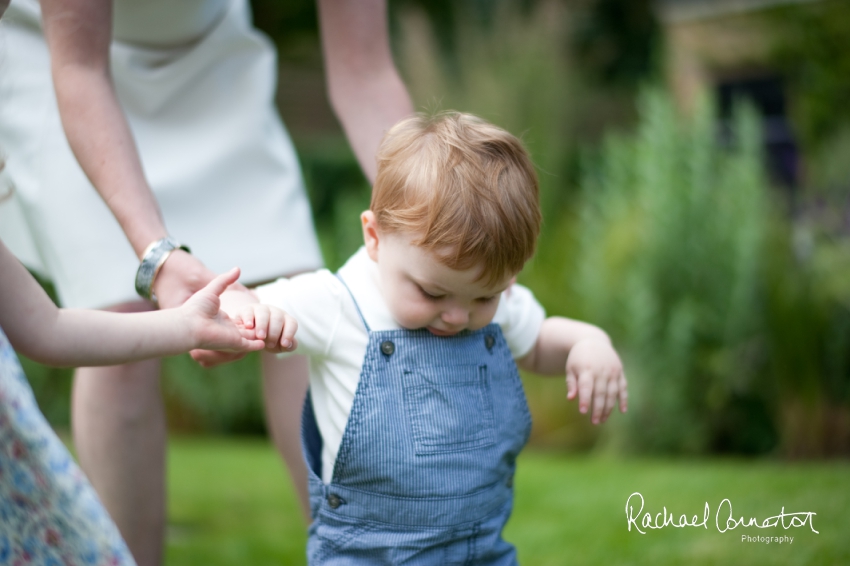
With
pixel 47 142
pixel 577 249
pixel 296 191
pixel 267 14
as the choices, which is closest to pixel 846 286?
pixel 577 249

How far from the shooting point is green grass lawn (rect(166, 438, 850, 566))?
8.85 ft

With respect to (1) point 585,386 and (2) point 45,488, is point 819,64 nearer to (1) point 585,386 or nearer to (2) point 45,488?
(1) point 585,386

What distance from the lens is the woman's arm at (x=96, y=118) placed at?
164 cm

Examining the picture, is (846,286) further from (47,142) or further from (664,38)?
(664,38)

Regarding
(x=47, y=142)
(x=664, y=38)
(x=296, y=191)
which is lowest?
(x=296, y=191)

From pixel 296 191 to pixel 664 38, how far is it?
812cm

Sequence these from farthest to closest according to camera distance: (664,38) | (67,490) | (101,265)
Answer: (664,38) < (101,265) < (67,490)

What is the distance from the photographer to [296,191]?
7.23 ft

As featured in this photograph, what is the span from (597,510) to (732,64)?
6.72 metres

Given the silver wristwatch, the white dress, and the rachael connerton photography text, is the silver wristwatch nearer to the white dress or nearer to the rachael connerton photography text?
the white dress

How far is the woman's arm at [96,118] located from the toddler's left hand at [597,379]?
0.86 metres
